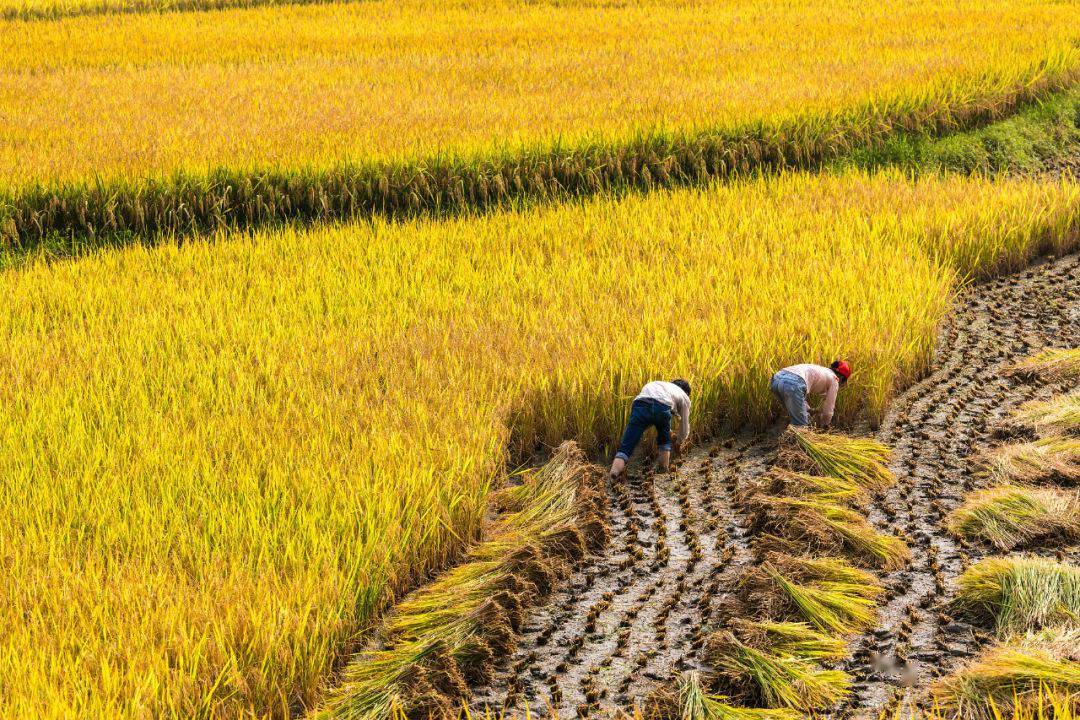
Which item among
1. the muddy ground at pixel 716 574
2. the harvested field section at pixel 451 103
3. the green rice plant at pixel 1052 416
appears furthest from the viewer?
the harvested field section at pixel 451 103

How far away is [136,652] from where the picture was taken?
2266 millimetres

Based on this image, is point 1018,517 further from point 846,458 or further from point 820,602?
point 820,602

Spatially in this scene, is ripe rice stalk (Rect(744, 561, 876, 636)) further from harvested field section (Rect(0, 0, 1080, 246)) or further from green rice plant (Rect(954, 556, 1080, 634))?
harvested field section (Rect(0, 0, 1080, 246))

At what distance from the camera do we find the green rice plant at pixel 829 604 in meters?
2.75

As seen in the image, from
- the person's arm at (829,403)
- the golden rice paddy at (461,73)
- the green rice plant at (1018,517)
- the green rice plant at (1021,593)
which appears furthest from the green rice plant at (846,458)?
the golden rice paddy at (461,73)

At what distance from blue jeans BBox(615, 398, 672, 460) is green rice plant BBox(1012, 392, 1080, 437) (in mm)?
1456

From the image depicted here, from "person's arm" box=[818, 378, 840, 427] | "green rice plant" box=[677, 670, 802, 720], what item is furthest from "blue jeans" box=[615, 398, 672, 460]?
"green rice plant" box=[677, 670, 802, 720]

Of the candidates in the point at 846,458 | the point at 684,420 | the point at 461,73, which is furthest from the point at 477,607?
the point at 461,73

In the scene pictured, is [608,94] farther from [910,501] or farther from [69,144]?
[910,501]

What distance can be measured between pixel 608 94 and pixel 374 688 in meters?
6.97

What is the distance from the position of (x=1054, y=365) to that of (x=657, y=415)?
2.03 metres

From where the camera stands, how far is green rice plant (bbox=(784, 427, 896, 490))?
357 cm

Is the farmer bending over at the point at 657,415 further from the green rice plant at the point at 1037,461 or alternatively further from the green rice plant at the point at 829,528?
the green rice plant at the point at 1037,461

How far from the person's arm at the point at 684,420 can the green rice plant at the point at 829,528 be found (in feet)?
1.33
